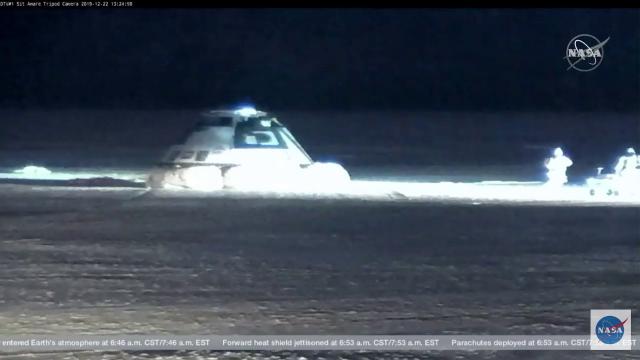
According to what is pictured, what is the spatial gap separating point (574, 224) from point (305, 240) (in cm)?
351

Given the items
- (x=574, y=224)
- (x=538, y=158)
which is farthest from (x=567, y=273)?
(x=538, y=158)

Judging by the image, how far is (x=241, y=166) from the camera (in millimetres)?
18703

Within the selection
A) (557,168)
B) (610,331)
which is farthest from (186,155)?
(610,331)

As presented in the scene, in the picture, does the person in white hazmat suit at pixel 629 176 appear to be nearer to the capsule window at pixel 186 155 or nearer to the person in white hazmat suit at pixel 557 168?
the person in white hazmat suit at pixel 557 168

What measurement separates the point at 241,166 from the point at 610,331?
1242 cm

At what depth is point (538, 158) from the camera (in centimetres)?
Answer: 2733

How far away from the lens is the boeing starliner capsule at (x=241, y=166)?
18625mm

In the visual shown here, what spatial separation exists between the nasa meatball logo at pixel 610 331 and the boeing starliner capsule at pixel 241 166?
1147 cm

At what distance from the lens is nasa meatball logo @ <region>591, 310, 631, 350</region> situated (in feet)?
21.7

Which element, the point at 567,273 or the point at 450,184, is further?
the point at 450,184

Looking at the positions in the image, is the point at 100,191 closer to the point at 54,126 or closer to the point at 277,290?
the point at 277,290

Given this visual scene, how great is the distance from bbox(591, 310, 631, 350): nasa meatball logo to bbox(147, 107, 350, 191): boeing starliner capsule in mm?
11472

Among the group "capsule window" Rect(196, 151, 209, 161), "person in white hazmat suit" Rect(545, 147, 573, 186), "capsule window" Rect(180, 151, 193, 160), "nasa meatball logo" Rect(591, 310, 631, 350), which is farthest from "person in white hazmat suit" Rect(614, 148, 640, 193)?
"nasa meatball logo" Rect(591, 310, 631, 350)

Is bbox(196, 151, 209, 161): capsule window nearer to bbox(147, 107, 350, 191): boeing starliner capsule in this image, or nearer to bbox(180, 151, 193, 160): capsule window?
bbox(147, 107, 350, 191): boeing starliner capsule
